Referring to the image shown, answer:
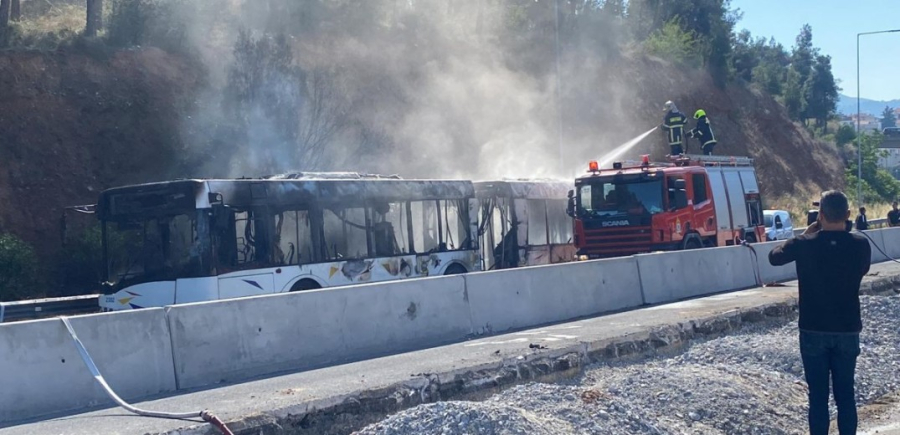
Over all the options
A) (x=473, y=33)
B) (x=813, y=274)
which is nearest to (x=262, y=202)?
(x=813, y=274)

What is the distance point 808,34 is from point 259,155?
92.3m

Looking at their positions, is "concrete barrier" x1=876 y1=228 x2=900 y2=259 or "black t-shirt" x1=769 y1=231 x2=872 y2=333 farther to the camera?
"concrete barrier" x1=876 y1=228 x2=900 y2=259

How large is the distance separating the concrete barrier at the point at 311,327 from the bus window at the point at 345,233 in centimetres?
619

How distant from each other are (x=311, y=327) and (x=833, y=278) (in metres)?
6.25

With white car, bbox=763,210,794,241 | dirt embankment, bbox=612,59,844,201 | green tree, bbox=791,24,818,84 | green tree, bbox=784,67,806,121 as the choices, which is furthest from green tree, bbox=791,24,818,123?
white car, bbox=763,210,794,241

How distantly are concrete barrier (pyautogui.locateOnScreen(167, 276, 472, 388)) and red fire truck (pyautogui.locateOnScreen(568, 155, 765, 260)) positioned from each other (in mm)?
9370

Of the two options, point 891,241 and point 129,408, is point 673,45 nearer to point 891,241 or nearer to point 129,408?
point 891,241

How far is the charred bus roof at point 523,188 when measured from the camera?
1003 inches

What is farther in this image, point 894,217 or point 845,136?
point 845,136

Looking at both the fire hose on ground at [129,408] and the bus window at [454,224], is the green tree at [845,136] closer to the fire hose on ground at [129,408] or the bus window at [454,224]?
the bus window at [454,224]

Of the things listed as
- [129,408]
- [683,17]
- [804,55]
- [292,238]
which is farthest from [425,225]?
[804,55]

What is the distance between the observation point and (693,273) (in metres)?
18.3

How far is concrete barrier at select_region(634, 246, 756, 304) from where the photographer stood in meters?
17.2

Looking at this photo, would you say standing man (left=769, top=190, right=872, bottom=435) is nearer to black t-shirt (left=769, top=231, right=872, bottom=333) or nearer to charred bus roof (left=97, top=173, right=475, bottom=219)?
black t-shirt (left=769, top=231, right=872, bottom=333)
